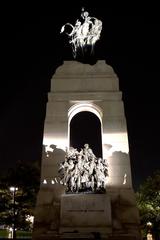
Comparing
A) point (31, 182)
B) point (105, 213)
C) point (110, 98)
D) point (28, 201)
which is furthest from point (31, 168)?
point (105, 213)

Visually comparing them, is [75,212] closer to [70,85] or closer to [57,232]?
[57,232]

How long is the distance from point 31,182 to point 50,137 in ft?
28.1

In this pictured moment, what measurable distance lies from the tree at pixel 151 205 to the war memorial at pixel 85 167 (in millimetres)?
11217

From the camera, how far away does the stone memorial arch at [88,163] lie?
42.9 feet

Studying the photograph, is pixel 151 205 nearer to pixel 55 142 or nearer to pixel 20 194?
pixel 20 194

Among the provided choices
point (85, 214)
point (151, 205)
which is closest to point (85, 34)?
point (85, 214)

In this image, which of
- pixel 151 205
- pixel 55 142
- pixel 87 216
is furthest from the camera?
pixel 151 205

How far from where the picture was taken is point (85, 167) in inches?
564

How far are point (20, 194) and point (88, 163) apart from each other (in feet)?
36.7

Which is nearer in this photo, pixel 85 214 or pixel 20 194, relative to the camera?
pixel 85 214

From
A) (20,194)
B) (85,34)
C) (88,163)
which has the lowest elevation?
(20,194)

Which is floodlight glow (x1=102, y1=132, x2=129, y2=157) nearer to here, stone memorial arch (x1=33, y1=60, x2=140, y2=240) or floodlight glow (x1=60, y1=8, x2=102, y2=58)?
stone memorial arch (x1=33, y1=60, x2=140, y2=240)

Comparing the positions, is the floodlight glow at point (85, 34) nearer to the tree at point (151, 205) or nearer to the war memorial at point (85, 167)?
the war memorial at point (85, 167)

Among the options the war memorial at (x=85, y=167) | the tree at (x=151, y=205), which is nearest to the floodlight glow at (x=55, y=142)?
the war memorial at (x=85, y=167)
